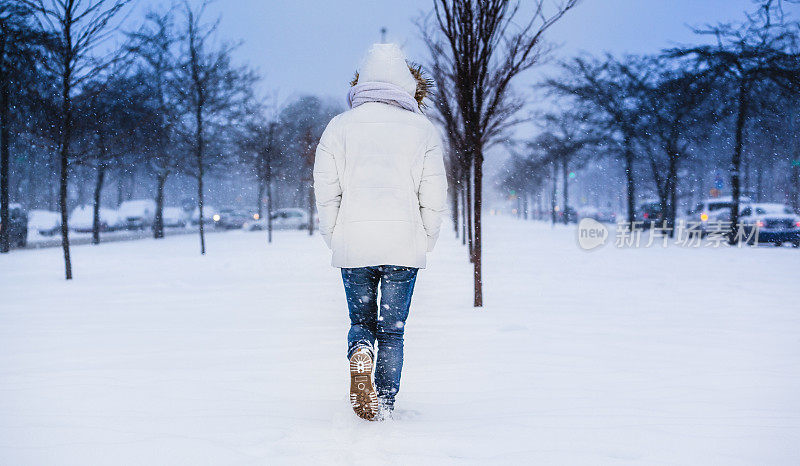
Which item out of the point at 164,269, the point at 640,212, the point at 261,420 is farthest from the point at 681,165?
the point at 261,420

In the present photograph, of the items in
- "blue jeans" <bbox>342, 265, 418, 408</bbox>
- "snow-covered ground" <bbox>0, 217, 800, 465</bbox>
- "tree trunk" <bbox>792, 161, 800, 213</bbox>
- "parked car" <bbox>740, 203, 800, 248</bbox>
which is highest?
"tree trunk" <bbox>792, 161, 800, 213</bbox>

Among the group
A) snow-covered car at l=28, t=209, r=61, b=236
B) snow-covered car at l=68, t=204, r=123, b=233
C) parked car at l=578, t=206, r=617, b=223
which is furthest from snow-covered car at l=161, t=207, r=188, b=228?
parked car at l=578, t=206, r=617, b=223

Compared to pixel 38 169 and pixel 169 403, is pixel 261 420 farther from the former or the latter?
pixel 38 169

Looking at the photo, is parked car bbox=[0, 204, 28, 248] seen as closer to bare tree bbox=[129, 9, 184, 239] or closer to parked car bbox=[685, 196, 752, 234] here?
bare tree bbox=[129, 9, 184, 239]

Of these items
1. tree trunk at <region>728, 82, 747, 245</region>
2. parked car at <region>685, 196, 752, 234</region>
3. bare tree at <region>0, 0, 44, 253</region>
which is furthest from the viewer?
parked car at <region>685, 196, 752, 234</region>

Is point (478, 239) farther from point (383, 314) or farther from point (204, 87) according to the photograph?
point (204, 87)

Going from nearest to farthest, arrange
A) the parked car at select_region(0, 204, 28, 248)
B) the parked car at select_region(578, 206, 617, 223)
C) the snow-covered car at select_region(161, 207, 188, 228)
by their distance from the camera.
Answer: the parked car at select_region(0, 204, 28, 248)
the snow-covered car at select_region(161, 207, 188, 228)
the parked car at select_region(578, 206, 617, 223)

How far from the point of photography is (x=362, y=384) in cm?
257

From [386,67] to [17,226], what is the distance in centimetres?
2074

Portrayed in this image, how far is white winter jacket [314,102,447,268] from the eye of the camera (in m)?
2.63

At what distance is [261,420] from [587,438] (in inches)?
65.1

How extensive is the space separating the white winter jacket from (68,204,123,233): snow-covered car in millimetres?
30950

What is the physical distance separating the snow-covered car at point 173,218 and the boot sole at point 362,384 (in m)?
38.4

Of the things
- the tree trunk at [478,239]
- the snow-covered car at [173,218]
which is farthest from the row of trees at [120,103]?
the snow-covered car at [173,218]
